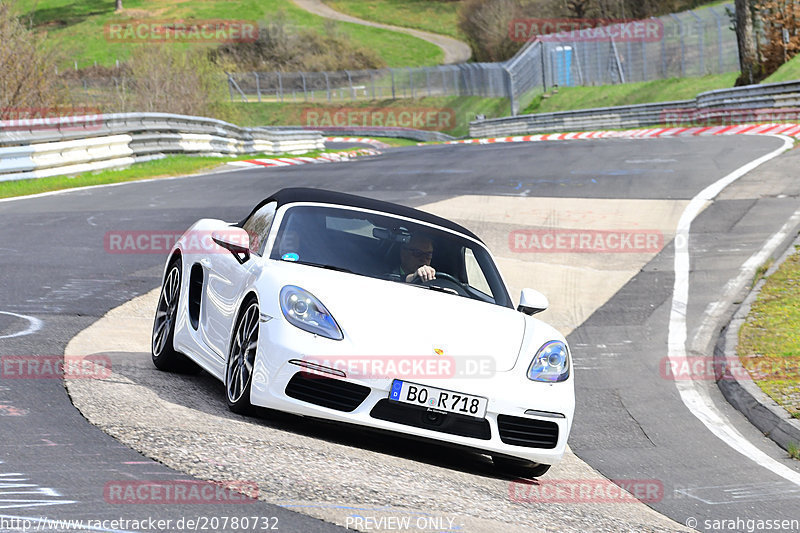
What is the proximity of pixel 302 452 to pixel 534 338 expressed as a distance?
173 centimetres

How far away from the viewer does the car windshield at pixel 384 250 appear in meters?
7.08

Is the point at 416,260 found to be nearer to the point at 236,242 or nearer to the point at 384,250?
the point at 384,250

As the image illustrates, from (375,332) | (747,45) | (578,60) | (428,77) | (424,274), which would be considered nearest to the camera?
(375,332)

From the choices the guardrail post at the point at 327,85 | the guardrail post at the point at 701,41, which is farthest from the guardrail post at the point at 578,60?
the guardrail post at the point at 327,85

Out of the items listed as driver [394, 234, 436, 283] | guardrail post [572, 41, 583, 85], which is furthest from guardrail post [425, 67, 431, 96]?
driver [394, 234, 436, 283]

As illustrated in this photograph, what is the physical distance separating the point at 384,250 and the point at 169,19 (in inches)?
4103

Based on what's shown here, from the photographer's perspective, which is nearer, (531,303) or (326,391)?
(326,391)

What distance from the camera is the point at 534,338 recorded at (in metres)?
6.67

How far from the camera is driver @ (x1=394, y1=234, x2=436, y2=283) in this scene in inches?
284

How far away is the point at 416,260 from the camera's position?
23.9 feet

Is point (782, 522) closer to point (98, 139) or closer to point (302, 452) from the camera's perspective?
point (302, 452)

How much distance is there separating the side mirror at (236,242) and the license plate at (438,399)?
1.66 metres

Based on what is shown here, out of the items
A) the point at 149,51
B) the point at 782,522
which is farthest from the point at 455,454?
the point at 149,51

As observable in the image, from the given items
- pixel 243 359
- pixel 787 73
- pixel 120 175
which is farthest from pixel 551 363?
pixel 787 73
